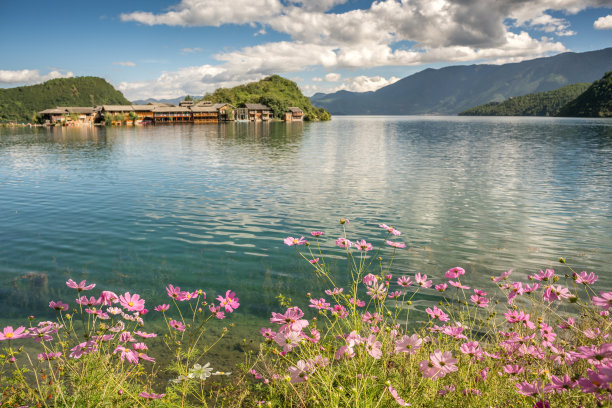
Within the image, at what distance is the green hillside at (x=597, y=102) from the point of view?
149750mm

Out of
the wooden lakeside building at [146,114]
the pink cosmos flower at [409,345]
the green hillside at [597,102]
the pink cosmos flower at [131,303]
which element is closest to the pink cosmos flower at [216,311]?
the pink cosmos flower at [131,303]

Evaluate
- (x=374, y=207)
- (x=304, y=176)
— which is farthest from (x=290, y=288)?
(x=304, y=176)

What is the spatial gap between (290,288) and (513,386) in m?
5.45

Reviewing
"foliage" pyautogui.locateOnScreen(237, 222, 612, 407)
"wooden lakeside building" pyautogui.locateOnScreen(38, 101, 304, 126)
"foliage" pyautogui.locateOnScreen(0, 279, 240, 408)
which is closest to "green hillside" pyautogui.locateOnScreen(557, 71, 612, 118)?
"wooden lakeside building" pyautogui.locateOnScreen(38, 101, 304, 126)

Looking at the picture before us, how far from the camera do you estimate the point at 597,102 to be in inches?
6112

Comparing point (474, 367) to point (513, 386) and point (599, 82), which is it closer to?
point (513, 386)

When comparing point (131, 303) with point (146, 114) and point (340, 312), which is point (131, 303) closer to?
point (340, 312)

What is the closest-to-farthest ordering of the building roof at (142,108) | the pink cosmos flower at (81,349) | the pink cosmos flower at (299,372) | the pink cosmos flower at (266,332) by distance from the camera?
the pink cosmos flower at (299,372) < the pink cosmos flower at (81,349) < the pink cosmos flower at (266,332) < the building roof at (142,108)

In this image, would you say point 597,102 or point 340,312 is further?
point 597,102

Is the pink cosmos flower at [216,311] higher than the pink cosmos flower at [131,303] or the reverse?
the reverse

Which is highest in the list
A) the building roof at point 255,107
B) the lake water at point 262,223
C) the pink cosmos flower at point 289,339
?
the building roof at point 255,107

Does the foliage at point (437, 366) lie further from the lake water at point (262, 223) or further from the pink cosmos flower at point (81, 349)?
the lake water at point (262, 223)

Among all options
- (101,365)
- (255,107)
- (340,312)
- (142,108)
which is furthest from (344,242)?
(255,107)

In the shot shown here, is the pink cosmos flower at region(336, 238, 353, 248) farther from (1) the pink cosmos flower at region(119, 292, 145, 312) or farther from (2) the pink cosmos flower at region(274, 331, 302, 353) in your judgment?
(1) the pink cosmos flower at region(119, 292, 145, 312)
